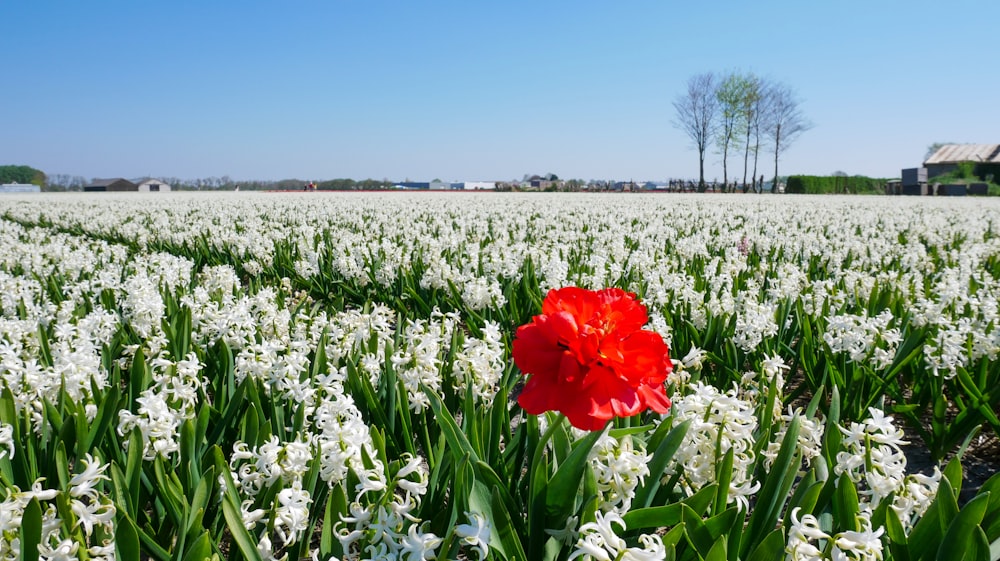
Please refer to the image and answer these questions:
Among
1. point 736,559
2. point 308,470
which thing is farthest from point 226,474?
point 736,559

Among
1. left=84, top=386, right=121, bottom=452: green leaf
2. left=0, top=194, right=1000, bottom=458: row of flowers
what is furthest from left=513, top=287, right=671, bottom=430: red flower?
left=0, top=194, right=1000, bottom=458: row of flowers

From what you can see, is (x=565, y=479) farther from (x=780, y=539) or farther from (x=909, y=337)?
(x=909, y=337)

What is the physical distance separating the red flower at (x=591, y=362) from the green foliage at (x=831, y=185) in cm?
5632

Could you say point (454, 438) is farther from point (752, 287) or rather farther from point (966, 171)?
point (966, 171)

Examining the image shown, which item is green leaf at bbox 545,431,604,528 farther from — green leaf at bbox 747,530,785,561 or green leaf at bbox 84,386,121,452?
green leaf at bbox 84,386,121,452

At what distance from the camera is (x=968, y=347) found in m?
3.88

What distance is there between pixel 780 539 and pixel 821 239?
8.92 meters

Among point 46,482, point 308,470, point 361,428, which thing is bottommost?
point 46,482

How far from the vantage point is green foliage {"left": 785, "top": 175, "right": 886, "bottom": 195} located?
52.8 metres

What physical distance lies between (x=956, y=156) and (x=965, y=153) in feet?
3.08

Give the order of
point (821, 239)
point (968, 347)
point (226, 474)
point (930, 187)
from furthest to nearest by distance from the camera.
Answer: point (930, 187) < point (821, 239) < point (968, 347) < point (226, 474)

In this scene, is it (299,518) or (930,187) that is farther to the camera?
(930,187)

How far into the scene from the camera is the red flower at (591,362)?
137 centimetres

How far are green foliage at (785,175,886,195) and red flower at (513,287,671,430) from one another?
56.3 m
